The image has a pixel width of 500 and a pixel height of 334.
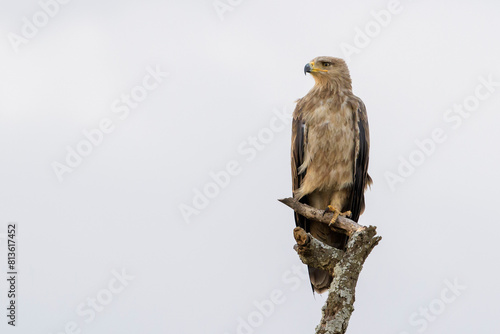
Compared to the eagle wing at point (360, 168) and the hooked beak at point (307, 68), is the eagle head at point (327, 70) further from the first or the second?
the eagle wing at point (360, 168)

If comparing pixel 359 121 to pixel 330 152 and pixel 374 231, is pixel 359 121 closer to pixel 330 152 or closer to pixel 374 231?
pixel 330 152

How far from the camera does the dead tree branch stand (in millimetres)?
6215

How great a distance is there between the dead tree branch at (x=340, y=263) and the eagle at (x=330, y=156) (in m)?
1.67

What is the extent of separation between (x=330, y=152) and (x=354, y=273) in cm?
265

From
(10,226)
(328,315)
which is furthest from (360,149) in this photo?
(10,226)

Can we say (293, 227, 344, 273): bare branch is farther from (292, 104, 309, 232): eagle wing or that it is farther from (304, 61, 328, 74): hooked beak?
(304, 61, 328, 74): hooked beak

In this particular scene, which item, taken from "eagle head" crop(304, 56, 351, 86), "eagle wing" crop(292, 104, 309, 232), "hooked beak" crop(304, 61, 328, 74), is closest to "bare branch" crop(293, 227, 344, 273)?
"eagle wing" crop(292, 104, 309, 232)

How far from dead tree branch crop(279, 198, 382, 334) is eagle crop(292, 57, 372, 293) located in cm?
167

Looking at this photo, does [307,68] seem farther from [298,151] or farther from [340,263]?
[340,263]

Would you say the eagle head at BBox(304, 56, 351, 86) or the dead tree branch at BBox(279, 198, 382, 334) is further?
the eagle head at BBox(304, 56, 351, 86)

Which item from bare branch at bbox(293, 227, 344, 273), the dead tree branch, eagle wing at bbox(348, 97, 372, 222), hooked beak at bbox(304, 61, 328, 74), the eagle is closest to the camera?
the dead tree branch

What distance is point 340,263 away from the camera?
21.8ft

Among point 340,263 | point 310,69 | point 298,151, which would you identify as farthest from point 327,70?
point 340,263

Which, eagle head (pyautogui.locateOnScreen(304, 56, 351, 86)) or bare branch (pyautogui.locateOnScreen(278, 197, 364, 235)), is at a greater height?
eagle head (pyautogui.locateOnScreen(304, 56, 351, 86))
